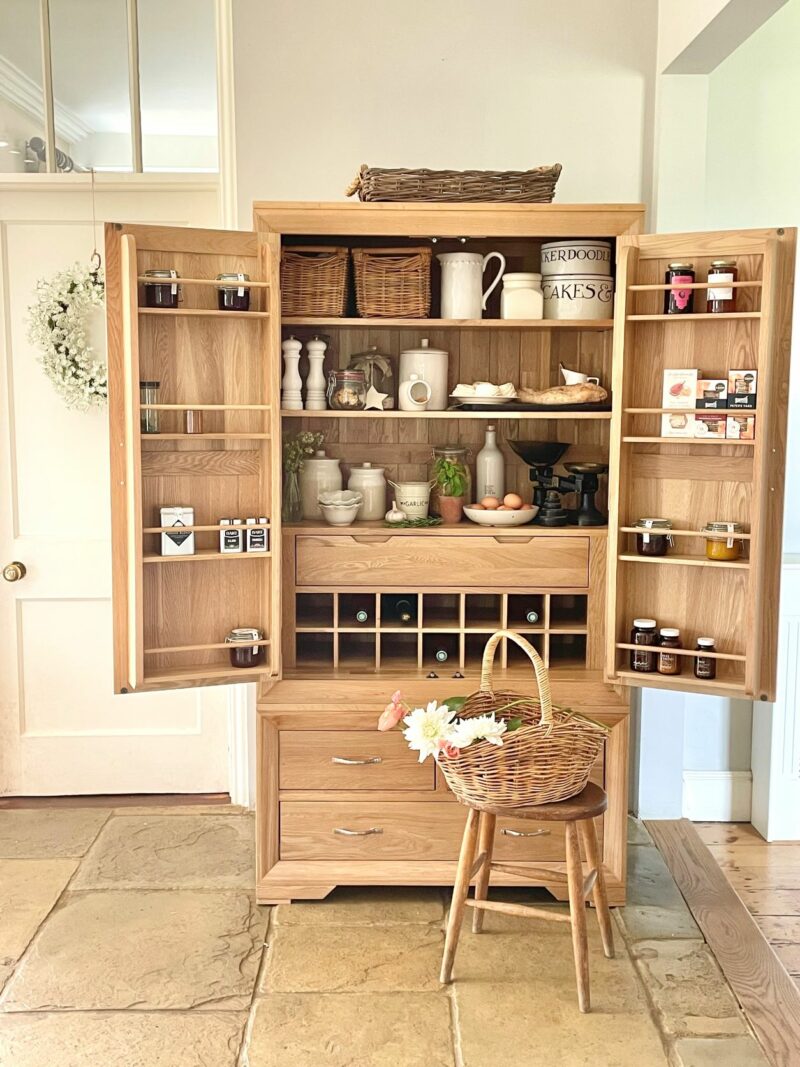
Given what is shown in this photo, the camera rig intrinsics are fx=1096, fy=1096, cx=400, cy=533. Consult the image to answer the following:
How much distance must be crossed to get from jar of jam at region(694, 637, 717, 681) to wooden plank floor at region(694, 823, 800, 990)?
722 millimetres

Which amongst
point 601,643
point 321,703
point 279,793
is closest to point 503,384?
point 601,643

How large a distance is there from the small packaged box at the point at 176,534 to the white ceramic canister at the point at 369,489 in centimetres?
59

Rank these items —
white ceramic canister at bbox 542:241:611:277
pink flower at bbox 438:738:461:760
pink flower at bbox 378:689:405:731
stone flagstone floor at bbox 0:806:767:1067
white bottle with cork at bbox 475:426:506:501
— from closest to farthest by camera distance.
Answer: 1. stone flagstone floor at bbox 0:806:767:1067
2. pink flower at bbox 438:738:461:760
3. pink flower at bbox 378:689:405:731
4. white ceramic canister at bbox 542:241:611:277
5. white bottle with cork at bbox 475:426:506:501

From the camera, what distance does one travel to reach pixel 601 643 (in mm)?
3289

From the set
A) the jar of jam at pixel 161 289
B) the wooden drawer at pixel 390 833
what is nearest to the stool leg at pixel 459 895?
the wooden drawer at pixel 390 833

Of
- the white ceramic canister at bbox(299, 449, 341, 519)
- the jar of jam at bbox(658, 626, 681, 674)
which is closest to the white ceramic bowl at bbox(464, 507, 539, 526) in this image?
the white ceramic canister at bbox(299, 449, 341, 519)

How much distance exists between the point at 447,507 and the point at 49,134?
1.91m

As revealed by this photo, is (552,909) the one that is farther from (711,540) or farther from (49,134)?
(49,134)

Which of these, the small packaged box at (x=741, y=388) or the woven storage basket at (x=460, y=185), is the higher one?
the woven storage basket at (x=460, y=185)

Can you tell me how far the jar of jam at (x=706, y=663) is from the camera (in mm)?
3012

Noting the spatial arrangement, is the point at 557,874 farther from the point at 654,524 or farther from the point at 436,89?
the point at 436,89

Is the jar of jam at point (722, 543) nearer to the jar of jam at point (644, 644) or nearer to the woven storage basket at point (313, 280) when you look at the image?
the jar of jam at point (644, 644)

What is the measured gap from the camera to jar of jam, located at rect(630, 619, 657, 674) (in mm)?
3082

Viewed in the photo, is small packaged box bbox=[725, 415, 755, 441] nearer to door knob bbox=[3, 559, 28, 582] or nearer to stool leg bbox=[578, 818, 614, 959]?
stool leg bbox=[578, 818, 614, 959]
